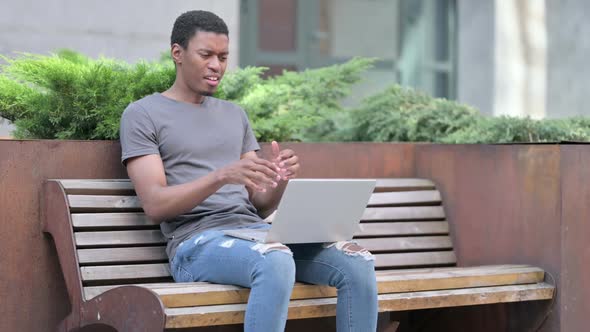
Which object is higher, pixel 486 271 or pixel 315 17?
pixel 315 17

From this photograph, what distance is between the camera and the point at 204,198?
3951mm

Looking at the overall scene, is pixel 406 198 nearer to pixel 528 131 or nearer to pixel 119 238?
pixel 528 131

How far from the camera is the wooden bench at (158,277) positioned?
12.3 feet

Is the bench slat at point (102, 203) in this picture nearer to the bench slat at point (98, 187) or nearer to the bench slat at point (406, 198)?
the bench slat at point (98, 187)

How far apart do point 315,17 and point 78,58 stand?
5.23 metres

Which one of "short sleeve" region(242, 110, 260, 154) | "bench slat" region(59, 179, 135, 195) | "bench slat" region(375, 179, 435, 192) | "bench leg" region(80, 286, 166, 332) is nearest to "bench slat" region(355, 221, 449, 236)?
"bench slat" region(375, 179, 435, 192)

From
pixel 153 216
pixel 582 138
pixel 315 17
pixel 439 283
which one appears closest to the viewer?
pixel 153 216

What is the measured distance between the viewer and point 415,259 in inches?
197

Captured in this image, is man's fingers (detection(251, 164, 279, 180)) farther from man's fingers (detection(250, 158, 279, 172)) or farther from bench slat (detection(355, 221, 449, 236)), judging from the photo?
bench slat (detection(355, 221, 449, 236))

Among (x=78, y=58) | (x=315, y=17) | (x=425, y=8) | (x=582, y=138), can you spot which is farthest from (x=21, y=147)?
(x=425, y=8)

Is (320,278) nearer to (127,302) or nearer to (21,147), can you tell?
(127,302)

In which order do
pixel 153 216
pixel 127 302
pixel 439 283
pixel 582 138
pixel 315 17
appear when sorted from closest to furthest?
pixel 127 302 → pixel 153 216 → pixel 439 283 → pixel 582 138 → pixel 315 17

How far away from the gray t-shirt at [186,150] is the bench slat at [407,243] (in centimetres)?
79

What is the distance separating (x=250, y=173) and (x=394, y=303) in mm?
820
